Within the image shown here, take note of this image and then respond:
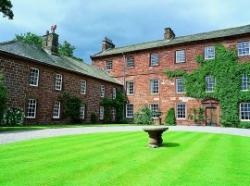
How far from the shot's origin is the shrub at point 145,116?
30781 mm

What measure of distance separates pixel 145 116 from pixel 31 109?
13.8 m

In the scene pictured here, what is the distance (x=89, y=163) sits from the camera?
7.24 metres

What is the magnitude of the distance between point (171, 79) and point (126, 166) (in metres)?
24.8

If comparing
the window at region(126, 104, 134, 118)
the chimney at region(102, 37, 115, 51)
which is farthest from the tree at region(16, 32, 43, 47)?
the window at region(126, 104, 134, 118)

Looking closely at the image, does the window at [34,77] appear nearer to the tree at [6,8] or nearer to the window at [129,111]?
the tree at [6,8]

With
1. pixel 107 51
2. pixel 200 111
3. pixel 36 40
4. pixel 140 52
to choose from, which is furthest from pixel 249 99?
pixel 36 40

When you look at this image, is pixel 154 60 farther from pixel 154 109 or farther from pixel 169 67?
pixel 154 109

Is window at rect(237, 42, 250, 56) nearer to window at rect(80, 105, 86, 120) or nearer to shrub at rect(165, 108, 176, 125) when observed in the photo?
shrub at rect(165, 108, 176, 125)

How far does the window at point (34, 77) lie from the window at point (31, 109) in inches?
60.5

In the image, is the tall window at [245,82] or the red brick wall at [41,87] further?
the tall window at [245,82]

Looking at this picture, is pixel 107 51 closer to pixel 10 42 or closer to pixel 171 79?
pixel 171 79

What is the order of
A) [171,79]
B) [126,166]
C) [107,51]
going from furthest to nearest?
[107,51]
[171,79]
[126,166]

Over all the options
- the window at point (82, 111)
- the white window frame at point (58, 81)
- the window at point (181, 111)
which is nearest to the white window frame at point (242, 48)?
the window at point (181, 111)

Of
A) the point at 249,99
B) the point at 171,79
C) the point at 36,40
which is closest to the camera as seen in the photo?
the point at 249,99
